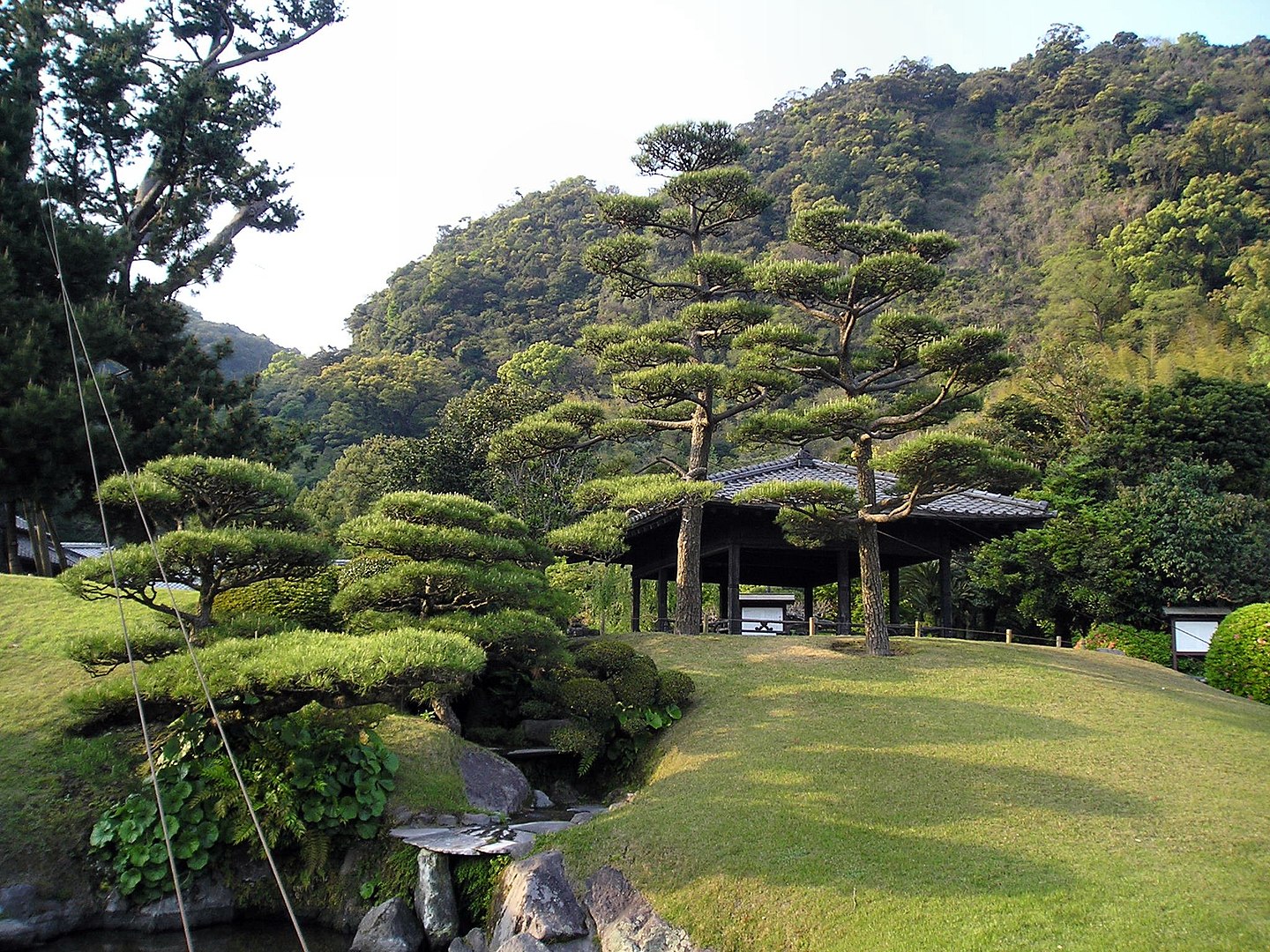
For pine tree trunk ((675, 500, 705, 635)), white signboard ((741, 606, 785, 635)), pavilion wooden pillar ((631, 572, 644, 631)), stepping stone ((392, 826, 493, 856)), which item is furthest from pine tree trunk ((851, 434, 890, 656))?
pavilion wooden pillar ((631, 572, 644, 631))

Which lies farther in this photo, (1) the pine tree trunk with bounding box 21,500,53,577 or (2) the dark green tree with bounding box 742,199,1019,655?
(1) the pine tree trunk with bounding box 21,500,53,577

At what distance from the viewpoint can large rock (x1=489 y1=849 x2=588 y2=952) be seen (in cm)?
671

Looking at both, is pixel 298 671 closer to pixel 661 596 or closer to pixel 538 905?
pixel 538 905

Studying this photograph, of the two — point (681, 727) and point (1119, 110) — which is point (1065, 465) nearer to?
point (681, 727)

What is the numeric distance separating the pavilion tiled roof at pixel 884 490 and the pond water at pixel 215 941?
27.2 feet

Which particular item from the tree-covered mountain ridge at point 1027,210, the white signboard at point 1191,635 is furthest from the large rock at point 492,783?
the tree-covered mountain ridge at point 1027,210

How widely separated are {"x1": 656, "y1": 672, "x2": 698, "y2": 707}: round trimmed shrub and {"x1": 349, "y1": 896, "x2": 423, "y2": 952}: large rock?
400cm

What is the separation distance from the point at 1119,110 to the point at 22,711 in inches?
2137

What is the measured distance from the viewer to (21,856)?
311 inches

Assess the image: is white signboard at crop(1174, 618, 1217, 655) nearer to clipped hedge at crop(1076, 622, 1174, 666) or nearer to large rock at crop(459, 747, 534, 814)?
clipped hedge at crop(1076, 622, 1174, 666)

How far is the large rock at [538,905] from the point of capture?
6.71 meters

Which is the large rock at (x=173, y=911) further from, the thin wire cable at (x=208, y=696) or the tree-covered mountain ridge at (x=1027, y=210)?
the tree-covered mountain ridge at (x=1027, y=210)

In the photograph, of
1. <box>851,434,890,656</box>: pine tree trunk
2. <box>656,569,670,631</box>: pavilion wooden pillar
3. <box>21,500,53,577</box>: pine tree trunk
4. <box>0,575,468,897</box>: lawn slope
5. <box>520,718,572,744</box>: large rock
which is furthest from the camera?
<box>656,569,670,631</box>: pavilion wooden pillar

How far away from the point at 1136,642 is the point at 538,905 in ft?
51.5
